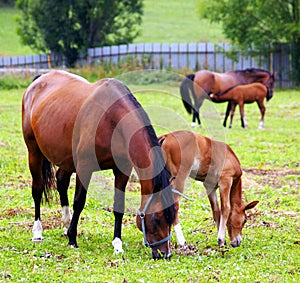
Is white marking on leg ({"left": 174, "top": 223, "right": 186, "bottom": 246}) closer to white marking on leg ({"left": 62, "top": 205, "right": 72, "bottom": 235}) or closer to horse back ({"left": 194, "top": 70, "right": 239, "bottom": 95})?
white marking on leg ({"left": 62, "top": 205, "right": 72, "bottom": 235})

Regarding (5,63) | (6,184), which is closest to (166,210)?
(6,184)

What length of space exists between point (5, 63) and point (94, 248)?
1267 inches

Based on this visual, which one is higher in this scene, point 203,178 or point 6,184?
point 203,178

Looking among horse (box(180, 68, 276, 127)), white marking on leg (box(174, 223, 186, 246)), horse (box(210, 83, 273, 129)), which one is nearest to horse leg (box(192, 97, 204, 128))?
horse (box(180, 68, 276, 127))

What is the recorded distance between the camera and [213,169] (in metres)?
7.34

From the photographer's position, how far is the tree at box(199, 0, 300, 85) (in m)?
31.7

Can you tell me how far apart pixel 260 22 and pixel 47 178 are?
26499 mm

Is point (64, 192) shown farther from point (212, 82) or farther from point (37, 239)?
point (212, 82)

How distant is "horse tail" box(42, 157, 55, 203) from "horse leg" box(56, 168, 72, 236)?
0.13m

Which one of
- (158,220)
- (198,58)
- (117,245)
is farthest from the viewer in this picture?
(198,58)

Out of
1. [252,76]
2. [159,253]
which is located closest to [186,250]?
[159,253]

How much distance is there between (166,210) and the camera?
6.20 metres

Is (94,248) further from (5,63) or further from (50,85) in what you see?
(5,63)

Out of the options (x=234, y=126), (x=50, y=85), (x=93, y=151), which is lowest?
(x=234, y=126)
